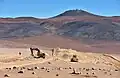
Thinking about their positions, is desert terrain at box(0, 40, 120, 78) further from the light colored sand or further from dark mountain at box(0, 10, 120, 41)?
dark mountain at box(0, 10, 120, 41)

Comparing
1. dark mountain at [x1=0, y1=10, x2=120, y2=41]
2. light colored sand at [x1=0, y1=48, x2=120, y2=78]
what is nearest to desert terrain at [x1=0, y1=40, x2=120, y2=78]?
light colored sand at [x1=0, y1=48, x2=120, y2=78]

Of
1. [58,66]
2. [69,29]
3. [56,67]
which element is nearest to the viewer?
[56,67]

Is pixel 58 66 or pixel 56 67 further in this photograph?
pixel 58 66

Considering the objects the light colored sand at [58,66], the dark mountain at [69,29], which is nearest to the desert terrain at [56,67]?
the light colored sand at [58,66]

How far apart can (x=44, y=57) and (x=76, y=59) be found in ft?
7.21

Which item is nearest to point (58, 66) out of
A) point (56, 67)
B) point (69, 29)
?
point (56, 67)

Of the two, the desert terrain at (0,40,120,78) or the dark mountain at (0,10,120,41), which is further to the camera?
the dark mountain at (0,10,120,41)

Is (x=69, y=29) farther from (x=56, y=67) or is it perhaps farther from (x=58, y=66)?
(x=56, y=67)

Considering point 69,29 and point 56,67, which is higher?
point 56,67

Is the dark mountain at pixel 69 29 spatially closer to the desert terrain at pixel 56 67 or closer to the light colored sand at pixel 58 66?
the desert terrain at pixel 56 67

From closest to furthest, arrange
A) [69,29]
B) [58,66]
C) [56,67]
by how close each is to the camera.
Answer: [56,67] < [58,66] < [69,29]

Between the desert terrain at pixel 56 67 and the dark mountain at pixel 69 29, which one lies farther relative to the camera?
the dark mountain at pixel 69 29

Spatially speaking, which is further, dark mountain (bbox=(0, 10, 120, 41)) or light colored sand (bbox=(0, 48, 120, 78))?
dark mountain (bbox=(0, 10, 120, 41))

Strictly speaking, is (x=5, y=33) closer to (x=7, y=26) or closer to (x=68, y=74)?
(x=7, y=26)
